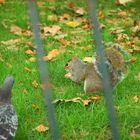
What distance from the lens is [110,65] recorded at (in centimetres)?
467

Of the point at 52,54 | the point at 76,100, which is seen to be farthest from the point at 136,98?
the point at 52,54

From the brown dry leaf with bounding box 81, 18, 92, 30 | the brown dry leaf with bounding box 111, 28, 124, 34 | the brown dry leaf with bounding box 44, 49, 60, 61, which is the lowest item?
the brown dry leaf with bounding box 44, 49, 60, 61

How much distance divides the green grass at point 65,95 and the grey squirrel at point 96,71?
88 millimetres

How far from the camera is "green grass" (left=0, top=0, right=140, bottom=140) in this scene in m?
3.90

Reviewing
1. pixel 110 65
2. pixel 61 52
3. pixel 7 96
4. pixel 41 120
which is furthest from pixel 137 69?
pixel 7 96

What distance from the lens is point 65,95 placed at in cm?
455

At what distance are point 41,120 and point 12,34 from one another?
2539 millimetres

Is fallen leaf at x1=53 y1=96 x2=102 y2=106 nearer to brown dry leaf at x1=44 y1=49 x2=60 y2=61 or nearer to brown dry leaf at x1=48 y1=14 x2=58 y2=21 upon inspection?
brown dry leaf at x1=44 y1=49 x2=60 y2=61

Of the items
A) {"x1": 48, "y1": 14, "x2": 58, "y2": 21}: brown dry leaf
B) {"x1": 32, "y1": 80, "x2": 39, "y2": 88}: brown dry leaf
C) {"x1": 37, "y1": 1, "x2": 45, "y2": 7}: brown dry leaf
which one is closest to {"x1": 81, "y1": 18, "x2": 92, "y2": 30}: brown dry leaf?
{"x1": 48, "y1": 14, "x2": 58, "y2": 21}: brown dry leaf

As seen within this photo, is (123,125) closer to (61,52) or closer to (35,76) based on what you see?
(35,76)

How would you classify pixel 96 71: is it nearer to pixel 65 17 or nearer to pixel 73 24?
pixel 73 24

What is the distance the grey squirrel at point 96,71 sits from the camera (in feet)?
15.1

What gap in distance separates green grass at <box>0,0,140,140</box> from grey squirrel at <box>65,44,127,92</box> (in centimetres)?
9

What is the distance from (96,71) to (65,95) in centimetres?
38
